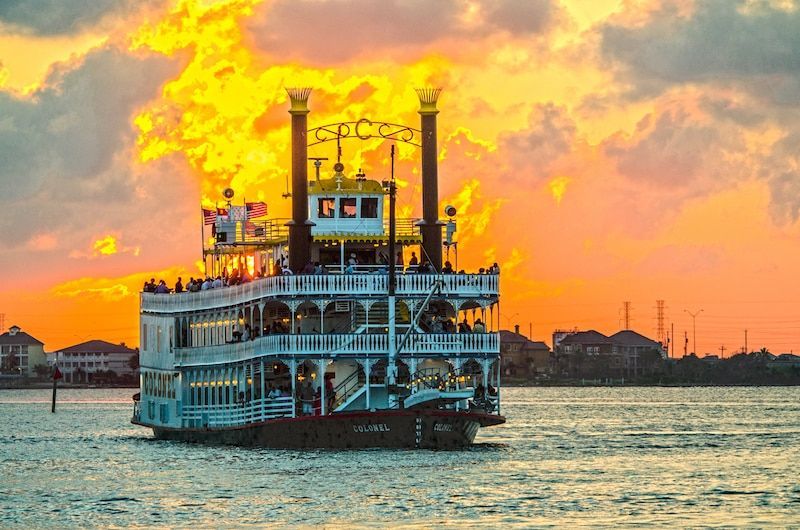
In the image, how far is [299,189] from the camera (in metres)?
78.9

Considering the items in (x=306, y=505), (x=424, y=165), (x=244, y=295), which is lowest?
(x=306, y=505)

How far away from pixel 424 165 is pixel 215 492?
2456 centimetres

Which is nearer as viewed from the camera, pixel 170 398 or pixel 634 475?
pixel 634 475

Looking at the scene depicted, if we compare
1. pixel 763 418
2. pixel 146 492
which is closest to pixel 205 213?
pixel 146 492

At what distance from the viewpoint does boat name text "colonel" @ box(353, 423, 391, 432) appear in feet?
226

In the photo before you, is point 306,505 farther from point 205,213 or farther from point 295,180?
point 205,213

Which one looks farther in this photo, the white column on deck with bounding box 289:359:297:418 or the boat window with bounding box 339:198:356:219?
the boat window with bounding box 339:198:356:219

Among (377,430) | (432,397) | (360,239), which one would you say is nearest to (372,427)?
(377,430)

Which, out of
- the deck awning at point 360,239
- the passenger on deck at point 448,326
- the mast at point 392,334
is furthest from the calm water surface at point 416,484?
the deck awning at point 360,239

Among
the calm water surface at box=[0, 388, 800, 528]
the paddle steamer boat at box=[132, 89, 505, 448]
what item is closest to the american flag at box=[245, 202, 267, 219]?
the paddle steamer boat at box=[132, 89, 505, 448]

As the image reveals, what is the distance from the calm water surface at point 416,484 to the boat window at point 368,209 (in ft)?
31.9

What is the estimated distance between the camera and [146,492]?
6228 cm

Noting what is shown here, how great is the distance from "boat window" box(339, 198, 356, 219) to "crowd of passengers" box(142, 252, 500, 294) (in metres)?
2.05

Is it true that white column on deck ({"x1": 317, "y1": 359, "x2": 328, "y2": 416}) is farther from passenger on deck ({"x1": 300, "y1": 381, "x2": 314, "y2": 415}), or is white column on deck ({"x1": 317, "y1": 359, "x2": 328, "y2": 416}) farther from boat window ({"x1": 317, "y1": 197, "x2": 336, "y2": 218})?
boat window ({"x1": 317, "y1": 197, "x2": 336, "y2": 218})
